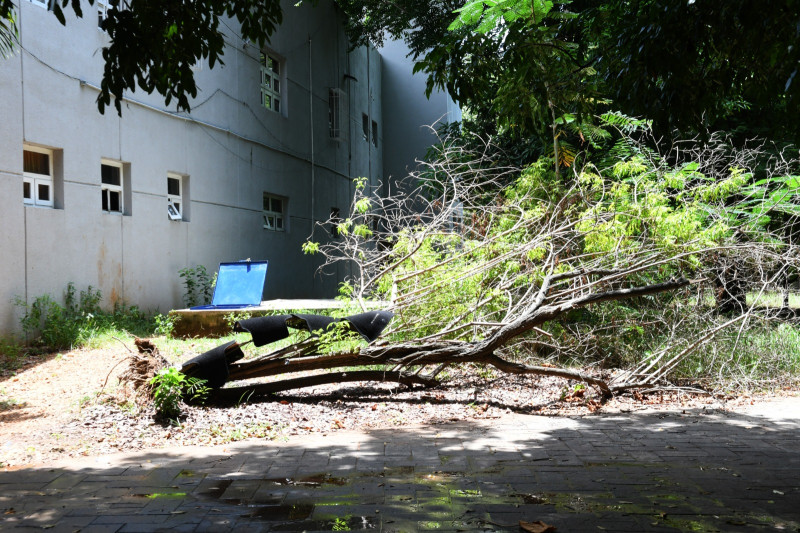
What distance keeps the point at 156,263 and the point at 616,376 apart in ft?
26.9

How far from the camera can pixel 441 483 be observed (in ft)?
14.7

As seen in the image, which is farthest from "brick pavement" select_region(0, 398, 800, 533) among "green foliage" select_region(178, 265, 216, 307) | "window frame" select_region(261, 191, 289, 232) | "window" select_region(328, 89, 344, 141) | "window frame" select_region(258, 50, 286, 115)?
"window" select_region(328, 89, 344, 141)

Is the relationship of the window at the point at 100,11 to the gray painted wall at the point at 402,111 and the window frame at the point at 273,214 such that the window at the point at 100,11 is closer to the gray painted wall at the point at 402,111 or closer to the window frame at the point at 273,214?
the window frame at the point at 273,214

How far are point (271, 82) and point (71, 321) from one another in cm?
886

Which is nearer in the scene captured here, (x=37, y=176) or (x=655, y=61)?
(x=655, y=61)

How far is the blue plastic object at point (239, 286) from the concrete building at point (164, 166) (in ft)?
4.47

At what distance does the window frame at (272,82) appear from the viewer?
16.4m

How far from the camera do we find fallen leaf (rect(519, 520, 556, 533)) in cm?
357

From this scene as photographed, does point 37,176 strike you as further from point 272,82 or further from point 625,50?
point 625,50

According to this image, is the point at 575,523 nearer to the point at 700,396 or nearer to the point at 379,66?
the point at 700,396

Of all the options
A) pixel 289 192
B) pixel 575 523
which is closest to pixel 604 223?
pixel 575 523

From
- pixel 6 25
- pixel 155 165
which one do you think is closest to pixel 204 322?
pixel 155 165

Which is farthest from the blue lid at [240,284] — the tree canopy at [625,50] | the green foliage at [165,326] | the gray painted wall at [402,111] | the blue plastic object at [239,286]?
the gray painted wall at [402,111]

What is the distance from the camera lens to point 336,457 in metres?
5.19
